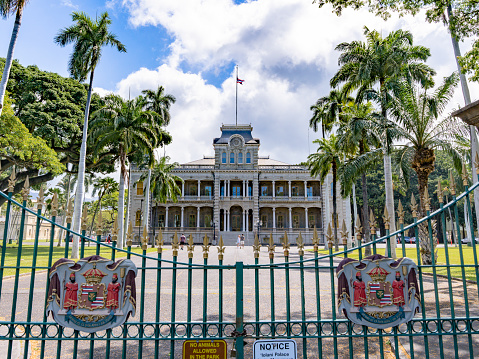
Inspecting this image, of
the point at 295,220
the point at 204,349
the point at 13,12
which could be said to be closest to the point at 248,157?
the point at 295,220

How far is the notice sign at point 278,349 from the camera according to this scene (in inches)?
133

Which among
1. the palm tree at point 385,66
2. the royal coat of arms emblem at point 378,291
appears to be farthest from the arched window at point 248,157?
the royal coat of arms emblem at point 378,291

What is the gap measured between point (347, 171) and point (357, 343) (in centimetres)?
1433

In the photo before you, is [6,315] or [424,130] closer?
[6,315]

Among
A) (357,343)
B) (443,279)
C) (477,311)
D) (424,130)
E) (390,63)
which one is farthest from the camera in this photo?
(390,63)

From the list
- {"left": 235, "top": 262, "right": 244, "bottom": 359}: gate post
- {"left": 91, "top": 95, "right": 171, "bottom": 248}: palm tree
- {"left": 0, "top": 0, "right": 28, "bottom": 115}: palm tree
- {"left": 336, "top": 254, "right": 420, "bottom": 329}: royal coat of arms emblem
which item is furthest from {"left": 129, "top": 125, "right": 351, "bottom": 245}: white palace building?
{"left": 235, "top": 262, "right": 244, "bottom": 359}: gate post

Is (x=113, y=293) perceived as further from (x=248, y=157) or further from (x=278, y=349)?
(x=248, y=157)

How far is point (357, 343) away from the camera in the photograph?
211 inches

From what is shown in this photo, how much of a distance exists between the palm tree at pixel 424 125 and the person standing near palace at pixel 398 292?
1234 cm

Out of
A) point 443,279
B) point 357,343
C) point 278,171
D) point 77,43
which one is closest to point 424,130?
point 443,279

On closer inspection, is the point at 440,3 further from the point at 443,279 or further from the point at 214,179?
the point at 214,179

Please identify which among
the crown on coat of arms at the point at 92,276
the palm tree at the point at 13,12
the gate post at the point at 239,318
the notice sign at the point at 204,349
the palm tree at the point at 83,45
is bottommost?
the notice sign at the point at 204,349

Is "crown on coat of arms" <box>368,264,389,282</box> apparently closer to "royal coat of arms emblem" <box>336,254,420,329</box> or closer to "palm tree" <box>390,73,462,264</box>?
"royal coat of arms emblem" <box>336,254,420,329</box>

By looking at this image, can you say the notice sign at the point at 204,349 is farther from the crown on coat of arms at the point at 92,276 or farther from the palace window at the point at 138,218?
the palace window at the point at 138,218
